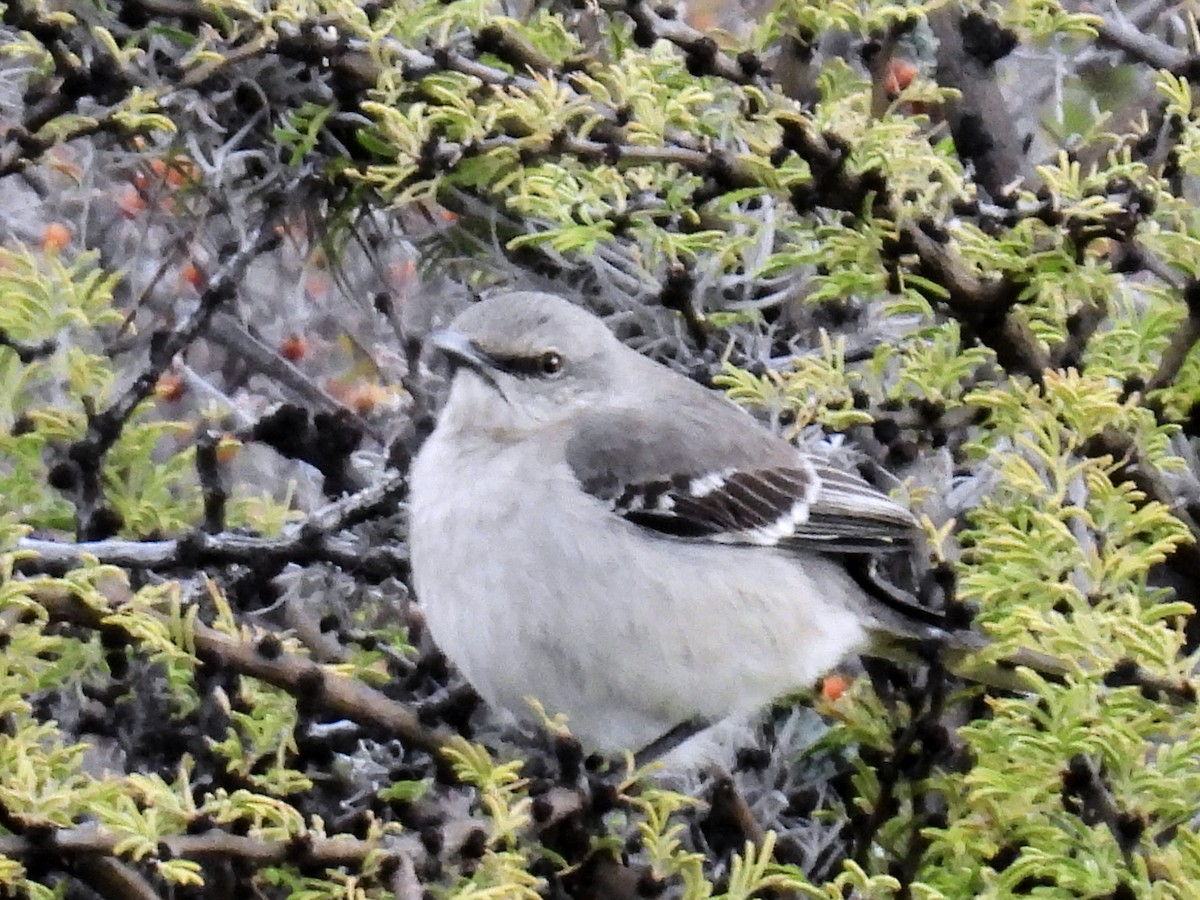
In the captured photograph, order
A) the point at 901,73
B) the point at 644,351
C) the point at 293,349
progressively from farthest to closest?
the point at 293,349 < the point at 901,73 < the point at 644,351

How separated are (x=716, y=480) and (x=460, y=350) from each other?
56 centimetres

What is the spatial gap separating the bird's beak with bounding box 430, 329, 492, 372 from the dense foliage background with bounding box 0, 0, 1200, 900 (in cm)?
20

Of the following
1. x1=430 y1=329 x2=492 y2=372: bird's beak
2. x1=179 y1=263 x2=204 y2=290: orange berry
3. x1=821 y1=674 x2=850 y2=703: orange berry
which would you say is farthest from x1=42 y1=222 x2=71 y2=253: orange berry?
x1=821 y1=674 x2=850 y2=703: orange berry

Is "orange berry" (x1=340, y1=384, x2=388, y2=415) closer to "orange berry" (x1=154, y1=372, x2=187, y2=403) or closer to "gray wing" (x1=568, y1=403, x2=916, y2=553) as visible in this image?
"orange berry" (x1=154, y1=372, x2=187, y2=403)

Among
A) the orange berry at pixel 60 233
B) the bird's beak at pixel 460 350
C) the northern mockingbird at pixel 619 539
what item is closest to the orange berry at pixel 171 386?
the orange berry at pixel 60 233

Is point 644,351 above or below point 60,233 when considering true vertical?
above

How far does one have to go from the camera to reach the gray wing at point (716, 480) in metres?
2.95

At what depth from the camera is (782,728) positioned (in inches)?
113

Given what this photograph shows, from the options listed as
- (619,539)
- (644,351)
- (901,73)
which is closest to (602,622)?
(619,539)

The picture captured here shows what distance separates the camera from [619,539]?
2.87 meters

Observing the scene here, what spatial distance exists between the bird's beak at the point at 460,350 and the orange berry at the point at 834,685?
0.90 m

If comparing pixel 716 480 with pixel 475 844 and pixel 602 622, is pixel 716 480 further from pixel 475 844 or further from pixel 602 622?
pixel 475 844

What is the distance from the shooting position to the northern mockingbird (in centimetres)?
269

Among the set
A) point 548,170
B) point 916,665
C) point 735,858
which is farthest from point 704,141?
point 735,858
